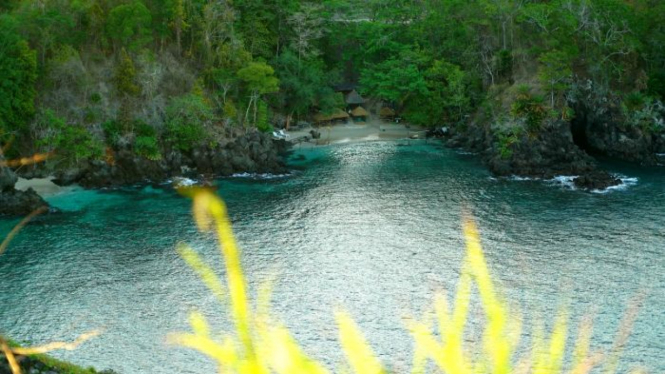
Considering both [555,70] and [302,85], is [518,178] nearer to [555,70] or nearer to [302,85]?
[555,70]

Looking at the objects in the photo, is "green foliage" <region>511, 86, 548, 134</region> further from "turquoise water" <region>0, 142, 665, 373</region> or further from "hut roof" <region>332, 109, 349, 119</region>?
"hut roof" <region>332, 109, 349, 119</region>

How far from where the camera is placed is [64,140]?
74.1 m

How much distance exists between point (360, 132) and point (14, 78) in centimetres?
4660

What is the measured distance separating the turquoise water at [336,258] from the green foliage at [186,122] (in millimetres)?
8033

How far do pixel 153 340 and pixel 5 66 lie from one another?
43147mm

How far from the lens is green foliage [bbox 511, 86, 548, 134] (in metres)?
81.1

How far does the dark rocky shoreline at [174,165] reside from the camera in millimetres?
74062

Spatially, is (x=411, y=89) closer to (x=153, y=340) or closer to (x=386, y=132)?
(x=386, y=132)

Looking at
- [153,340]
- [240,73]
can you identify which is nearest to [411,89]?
[240,73]

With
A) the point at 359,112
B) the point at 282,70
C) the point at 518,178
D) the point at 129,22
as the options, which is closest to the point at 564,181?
the point at 518,178

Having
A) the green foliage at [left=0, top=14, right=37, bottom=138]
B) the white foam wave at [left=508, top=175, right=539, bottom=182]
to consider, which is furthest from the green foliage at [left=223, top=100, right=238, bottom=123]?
the white foam wave at [left=508, top=175, right=539, bottom=182]

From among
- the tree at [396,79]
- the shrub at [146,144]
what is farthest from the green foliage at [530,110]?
the shrub at [146,144]

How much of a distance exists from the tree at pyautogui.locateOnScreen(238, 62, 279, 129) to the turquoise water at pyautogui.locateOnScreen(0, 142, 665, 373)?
648 inches

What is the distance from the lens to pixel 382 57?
111 metres
